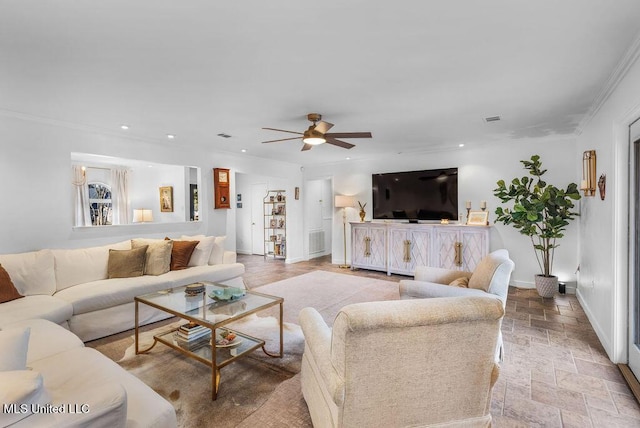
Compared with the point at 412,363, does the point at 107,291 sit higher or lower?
lower

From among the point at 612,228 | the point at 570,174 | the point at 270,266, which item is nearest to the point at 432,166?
the point at 570,174

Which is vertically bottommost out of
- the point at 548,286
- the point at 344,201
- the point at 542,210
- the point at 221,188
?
the point at 548,286

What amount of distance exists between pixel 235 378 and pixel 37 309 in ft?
6.08

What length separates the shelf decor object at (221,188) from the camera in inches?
220

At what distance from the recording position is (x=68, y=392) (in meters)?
1.44

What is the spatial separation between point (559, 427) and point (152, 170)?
7.79 metres

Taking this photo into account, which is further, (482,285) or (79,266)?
(79,266)

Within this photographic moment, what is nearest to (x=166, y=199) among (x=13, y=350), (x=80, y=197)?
(x=80, y=197)

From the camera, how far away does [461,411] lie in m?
1.51

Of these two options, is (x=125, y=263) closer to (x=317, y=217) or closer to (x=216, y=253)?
(x=216, y=253)

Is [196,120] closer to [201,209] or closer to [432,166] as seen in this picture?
[201,209]

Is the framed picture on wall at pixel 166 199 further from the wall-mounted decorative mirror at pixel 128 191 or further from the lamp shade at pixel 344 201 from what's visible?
the lamp shade at pixel 344 201

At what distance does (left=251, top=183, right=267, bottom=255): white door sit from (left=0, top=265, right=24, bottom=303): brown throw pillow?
18.6ft

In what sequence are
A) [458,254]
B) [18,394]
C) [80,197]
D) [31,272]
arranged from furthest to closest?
[80,197] < [458,254] < [31,272] < [18,394]
